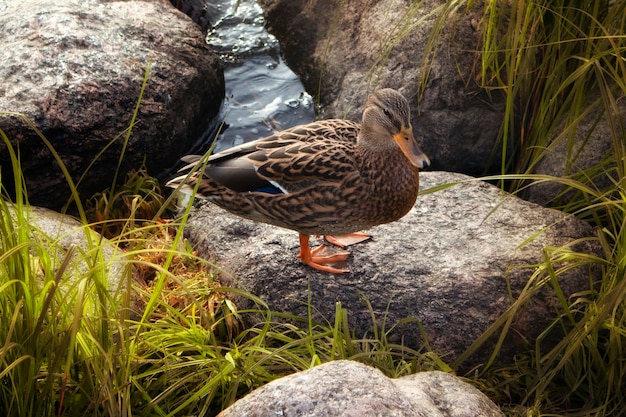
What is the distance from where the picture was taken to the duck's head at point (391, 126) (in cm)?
323

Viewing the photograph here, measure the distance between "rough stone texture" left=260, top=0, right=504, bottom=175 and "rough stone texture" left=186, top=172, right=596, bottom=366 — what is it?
1.95ft

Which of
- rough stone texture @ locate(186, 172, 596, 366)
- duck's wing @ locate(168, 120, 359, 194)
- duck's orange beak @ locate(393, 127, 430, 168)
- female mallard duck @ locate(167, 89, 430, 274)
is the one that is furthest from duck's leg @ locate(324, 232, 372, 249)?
duck's orange beak @ locate(393, 127, 430, 168)

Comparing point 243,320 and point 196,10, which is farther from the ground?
point 196,10

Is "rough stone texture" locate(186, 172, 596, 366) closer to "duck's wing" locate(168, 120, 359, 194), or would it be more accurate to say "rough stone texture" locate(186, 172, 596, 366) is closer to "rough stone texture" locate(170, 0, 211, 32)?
"duck's wing" locate(168, 120, 359, 194)

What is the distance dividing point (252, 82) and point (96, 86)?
1.29 m

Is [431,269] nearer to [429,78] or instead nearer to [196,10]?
[429,78]

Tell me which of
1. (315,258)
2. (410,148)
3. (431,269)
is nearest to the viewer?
(410,148)

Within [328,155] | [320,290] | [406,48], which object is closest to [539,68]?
[406,48]

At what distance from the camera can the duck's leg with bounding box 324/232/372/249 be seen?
361 centimetres

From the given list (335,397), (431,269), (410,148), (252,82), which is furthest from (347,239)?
(252,82)

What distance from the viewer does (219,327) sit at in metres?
3.38

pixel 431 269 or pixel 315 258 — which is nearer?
pixel 431 269

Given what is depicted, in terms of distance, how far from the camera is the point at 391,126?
3260mm

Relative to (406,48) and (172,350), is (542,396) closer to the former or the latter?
(172,350)
